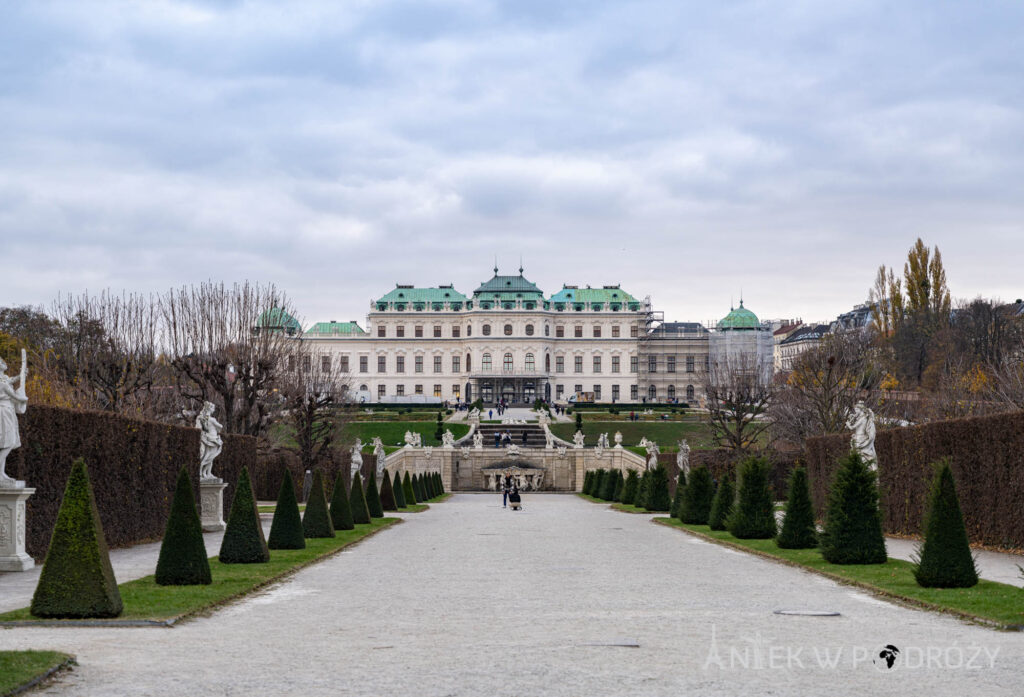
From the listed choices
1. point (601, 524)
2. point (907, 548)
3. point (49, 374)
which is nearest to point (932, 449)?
point (907, 548)

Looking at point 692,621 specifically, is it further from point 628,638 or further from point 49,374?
point 49,374

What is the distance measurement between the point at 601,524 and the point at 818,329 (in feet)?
387

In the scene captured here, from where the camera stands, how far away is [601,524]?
27828 mm

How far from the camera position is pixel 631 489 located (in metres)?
41.1

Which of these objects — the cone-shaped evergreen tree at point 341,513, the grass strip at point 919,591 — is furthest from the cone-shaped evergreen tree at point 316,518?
the grass strip at point 919,591

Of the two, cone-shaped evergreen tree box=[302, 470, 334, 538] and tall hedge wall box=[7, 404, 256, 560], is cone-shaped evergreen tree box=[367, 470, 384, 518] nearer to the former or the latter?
tall hedge wall box=[7, 404, 256, 560]

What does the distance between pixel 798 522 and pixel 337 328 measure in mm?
119260

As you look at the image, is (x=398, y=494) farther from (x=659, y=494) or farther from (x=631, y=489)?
(x=659, y=494)

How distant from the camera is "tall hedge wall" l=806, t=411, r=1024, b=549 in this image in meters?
18.0

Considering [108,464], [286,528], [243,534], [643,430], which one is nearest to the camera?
[243,534]

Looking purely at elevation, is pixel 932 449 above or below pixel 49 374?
below

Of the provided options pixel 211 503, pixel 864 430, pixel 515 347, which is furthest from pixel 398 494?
pixel 515 347

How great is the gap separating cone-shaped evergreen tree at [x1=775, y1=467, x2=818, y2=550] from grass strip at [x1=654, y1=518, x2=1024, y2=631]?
0.42 meters

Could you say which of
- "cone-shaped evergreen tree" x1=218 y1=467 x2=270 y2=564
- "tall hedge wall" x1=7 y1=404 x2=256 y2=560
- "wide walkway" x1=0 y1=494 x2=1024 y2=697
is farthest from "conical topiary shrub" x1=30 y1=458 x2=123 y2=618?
"tall hedge wall" x1=7 y1=404 x2=256 y2=560
